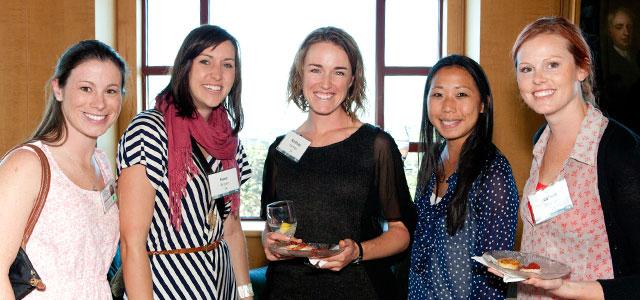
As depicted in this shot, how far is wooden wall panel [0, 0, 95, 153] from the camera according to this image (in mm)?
4758

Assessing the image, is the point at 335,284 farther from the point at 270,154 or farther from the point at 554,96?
the point at 554,96

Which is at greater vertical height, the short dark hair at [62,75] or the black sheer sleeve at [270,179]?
the short dark hair at [62,75]

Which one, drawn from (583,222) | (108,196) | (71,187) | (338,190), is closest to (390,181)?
(338,190)

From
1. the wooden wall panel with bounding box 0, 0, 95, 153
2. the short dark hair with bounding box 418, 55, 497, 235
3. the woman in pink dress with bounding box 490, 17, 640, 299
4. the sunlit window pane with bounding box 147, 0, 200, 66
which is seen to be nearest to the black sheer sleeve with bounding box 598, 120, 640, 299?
the woman in pink dress with bounding box 490, 17, 640, 299

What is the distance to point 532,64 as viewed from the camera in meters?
Result: 2.05

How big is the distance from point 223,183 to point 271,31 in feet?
10.7

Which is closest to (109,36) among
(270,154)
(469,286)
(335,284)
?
(270,154)

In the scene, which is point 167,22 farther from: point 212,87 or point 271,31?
point 212,87

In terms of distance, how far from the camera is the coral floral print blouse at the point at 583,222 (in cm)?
190

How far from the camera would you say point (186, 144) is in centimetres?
224

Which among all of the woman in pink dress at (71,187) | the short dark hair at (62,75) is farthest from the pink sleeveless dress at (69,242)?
the short dark hair at (62,75)

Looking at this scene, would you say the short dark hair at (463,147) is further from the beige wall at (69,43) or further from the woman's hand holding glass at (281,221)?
the beige wall at (69,43)

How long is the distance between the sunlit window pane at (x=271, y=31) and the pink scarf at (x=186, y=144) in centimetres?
293

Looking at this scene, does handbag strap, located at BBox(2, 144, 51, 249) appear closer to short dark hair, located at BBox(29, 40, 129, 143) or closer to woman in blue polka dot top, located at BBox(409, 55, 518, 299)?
short dark hair, located at BBox(29, 40, 129, 143)
